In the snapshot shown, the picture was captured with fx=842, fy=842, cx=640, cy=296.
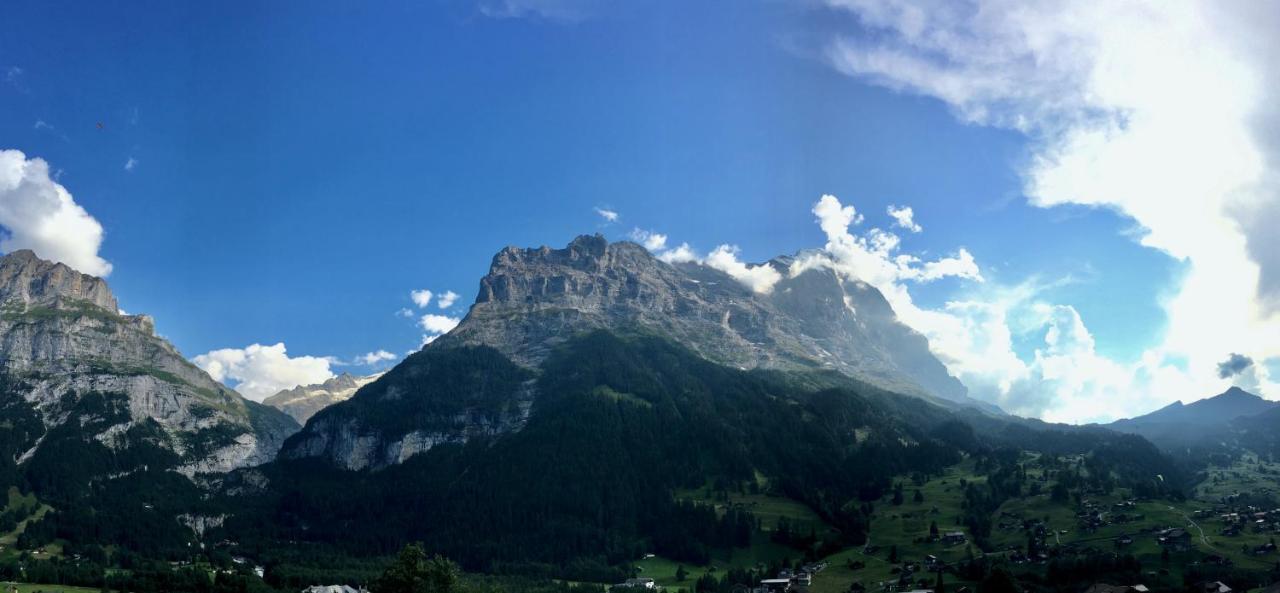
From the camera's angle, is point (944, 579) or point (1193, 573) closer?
point (1193, 573)

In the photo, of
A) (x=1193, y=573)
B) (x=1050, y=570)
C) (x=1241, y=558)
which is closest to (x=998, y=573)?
(x=1050, y=570)

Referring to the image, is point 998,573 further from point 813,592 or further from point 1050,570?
point 813,592

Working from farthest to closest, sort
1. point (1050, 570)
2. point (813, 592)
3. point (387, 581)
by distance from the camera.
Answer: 1. point (813, 592)
2. point (1050, 570)
3. point (387, 581)

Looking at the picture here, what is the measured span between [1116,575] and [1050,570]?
13.2 m

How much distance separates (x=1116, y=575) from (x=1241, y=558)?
32.6m

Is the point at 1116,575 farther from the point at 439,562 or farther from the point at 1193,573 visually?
the point at 439,562

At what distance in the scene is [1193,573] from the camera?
170 meters

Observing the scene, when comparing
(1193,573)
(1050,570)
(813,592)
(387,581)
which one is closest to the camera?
(387,581)

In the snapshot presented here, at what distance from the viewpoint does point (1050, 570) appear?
18162 cm

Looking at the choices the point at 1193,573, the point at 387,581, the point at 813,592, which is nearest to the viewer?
the point at 387,581

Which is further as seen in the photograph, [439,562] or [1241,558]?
[1241,558]

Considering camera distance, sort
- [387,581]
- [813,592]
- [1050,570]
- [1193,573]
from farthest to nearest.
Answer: [813,592], [1050,570], [1193,573], [387,581]

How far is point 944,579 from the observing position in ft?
627

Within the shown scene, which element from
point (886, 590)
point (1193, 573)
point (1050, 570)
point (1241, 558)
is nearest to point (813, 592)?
point (886, 590)
